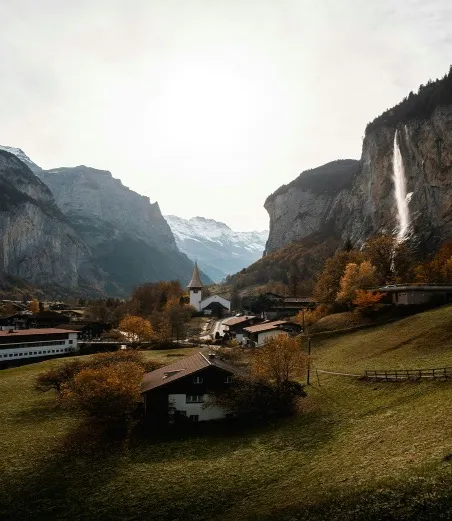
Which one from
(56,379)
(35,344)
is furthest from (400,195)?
(56,379)

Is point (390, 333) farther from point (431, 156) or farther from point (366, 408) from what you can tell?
point (431, 156)

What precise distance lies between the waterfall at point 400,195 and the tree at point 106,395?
4641 inches

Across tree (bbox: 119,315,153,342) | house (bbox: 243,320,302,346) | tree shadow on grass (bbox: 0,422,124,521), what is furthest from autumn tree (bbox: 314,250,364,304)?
tree shadow on grass (bbox: 0,422,124,521)

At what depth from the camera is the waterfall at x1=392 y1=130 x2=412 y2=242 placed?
Answer: 14500 cm

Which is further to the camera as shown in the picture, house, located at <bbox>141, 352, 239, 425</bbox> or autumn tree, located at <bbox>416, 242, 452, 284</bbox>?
autumn tree, located at <bbox>416, 242, 452, 284</bbox>

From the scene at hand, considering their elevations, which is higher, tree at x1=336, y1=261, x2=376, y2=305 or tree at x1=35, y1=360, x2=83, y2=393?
tree at x1=336, y1=261, x2=376, y2=305

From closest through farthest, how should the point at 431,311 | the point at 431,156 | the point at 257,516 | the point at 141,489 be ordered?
the point at 257,516 < the point at 141,489 < the point at 431,311 < the point at 431,156

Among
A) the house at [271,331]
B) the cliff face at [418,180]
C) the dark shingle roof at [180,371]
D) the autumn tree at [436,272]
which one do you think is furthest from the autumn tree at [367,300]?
the cliff face at [418,180]

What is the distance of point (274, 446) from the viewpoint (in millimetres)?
32812

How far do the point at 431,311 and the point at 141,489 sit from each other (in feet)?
165

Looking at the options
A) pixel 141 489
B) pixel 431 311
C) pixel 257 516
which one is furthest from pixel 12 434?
pixel 431 311

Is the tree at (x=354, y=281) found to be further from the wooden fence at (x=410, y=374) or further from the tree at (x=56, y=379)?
the tree at (x=56, y=379)

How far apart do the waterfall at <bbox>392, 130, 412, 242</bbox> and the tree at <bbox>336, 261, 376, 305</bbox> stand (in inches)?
2455

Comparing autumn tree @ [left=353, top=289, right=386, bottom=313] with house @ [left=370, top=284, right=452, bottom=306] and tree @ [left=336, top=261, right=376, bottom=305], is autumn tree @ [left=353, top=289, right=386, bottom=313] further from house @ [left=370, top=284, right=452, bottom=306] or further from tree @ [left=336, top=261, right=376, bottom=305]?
tree @ [left=336, top=261, right=376, bottom=305]
